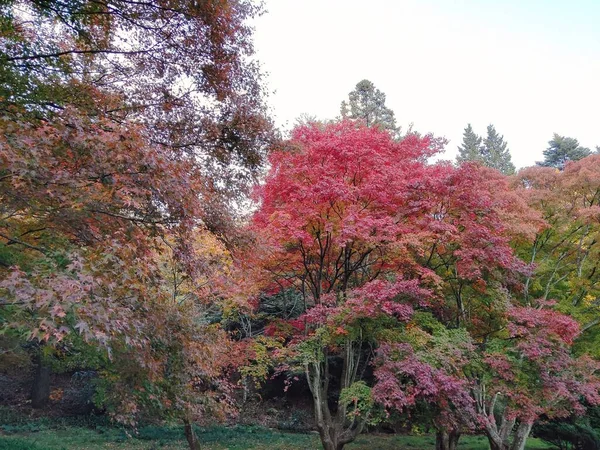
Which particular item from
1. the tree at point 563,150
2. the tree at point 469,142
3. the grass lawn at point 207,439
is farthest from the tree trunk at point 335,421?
the tree at point 469,142

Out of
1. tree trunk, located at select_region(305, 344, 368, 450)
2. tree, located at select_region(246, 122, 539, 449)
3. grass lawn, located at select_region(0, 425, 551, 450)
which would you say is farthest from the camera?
grass lawn, located at select_region(0, 425, 551, 450)

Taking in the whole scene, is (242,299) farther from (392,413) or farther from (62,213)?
(62,213)

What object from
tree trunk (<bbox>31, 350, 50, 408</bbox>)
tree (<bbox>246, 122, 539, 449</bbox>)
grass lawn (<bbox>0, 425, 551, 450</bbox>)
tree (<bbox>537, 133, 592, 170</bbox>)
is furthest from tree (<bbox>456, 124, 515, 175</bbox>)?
tree trunk (<bbox>31, 350, 50, 408</bbox>)

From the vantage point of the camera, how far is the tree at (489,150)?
1634 inches

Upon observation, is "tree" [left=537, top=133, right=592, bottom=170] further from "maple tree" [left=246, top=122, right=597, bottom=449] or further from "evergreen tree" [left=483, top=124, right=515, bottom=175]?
"maple tree" [left=246, top=122, right=597, bottom=449]

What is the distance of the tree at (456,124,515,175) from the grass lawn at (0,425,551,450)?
30.0 m

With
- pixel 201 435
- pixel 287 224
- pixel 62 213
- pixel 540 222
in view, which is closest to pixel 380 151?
pixel 287 224

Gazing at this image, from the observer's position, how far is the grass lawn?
508 inches

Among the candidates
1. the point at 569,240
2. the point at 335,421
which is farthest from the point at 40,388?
the point at 569,240

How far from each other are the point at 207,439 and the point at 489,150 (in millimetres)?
42189

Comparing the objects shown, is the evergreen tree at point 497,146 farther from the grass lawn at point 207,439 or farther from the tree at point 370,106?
the grass lawn at point 207,439

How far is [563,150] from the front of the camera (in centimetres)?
3584

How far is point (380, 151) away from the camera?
10.0m

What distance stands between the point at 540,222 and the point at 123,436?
13861 millimetres
